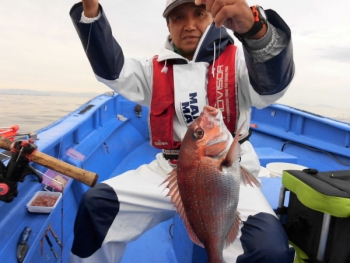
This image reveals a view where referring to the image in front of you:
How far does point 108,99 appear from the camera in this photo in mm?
5629

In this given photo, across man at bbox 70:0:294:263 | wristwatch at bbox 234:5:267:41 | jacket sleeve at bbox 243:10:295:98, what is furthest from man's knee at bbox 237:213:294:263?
wristwatch at bbox 234:5:267:41

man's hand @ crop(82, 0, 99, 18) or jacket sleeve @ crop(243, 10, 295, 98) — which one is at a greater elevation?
man's hand @ crop(82, 0, 99, 18)

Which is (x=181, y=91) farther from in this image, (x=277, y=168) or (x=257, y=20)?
(x=277, y=168)

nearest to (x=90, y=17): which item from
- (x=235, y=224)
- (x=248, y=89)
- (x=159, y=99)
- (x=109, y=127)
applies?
(x=159, y=99)

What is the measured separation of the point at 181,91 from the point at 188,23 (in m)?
0.54

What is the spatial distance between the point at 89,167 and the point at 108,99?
93.7 inches

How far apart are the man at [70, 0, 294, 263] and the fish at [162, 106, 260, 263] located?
0.33 metres

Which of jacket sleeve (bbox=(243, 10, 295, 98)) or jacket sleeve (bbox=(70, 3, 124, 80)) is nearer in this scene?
jacket sleeve (bbox=(243, 10, 295, 98))

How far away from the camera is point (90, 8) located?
1.87 meters

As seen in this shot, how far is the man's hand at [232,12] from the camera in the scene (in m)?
1.36

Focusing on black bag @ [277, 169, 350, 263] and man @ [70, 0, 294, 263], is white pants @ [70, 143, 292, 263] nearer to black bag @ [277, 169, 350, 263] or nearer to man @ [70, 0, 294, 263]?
man @ [70, 0, 294, 263]

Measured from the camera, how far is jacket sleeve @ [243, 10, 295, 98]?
5.10ft

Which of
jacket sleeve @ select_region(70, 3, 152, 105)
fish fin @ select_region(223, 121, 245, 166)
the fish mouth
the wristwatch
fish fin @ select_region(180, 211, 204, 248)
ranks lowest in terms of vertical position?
fish fin @ select_region(180, 211, 204, 248)

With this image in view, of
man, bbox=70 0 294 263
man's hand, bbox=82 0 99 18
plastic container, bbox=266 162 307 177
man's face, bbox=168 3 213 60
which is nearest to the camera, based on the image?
man, bbox=70 0 294 263
